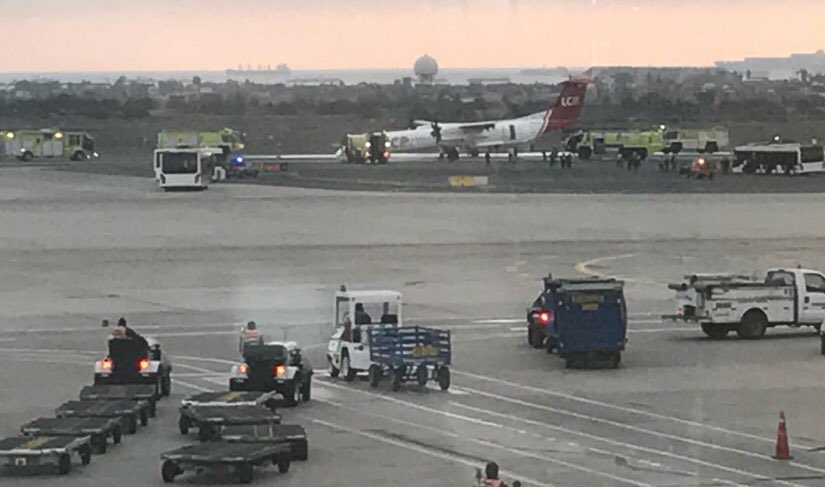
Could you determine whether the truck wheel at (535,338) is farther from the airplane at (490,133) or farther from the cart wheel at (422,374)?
the airplane at (490,133)

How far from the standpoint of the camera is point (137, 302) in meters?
57.1

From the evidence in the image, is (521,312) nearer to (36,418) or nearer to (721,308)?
(721,308)

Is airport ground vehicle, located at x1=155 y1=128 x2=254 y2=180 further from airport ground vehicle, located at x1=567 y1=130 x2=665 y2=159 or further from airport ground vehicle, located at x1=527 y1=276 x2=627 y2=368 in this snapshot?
airport ground vehicle, located at x1=527 y1=276 x2=627 y2=368

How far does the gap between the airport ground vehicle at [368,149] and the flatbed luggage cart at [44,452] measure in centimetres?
12025

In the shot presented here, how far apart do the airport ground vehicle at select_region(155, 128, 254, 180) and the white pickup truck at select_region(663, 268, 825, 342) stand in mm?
73895

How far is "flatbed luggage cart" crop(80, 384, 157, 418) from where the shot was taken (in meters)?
35.0

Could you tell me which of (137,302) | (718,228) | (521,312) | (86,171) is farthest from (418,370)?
(86,171)

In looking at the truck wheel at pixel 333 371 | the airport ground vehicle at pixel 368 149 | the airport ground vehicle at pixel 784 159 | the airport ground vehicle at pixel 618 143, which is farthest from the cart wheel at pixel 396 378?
the airport ground vehicle at pixel 618 143

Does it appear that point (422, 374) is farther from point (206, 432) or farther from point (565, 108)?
point (565, 108)

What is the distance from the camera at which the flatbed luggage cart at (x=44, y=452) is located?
29.3 meters

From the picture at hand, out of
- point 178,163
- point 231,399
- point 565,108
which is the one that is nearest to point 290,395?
point 231,399

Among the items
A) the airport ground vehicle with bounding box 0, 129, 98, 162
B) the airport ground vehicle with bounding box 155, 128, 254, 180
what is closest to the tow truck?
the airport ground vehicle with bounding box 155, 128, 254, 180

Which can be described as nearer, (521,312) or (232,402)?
(232,402)

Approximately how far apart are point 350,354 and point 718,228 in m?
46.7
